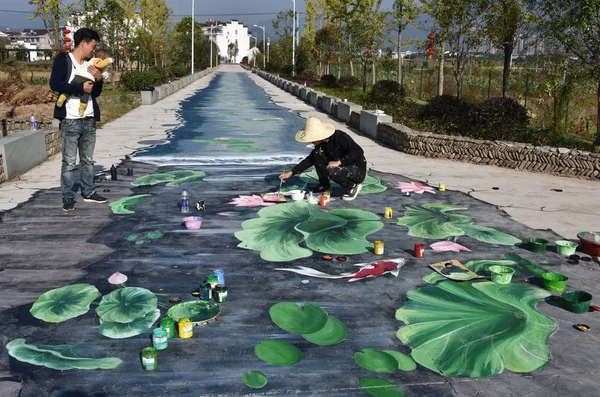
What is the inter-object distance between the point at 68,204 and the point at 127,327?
3770mm

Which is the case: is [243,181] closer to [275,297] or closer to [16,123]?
[275,297]

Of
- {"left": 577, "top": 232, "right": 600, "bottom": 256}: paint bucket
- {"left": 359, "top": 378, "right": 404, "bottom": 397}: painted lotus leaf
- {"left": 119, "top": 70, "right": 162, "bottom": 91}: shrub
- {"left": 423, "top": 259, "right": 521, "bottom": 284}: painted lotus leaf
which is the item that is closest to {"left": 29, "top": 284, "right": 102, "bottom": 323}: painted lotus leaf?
{"left": 359, "top": 378, "right": 404, "bottom": 397}: painted lotus leaf

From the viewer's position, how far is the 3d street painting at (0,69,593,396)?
390 cm

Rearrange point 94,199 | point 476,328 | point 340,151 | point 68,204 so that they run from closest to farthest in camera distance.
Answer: point 476,328, point 68,204, point 94,199, point 340,151

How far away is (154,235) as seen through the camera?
6.81m

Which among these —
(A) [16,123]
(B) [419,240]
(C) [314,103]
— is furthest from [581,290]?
(C) [314,103]

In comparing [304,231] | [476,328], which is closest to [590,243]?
[476,328]

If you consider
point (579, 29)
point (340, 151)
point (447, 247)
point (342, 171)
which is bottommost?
point (447, 247)

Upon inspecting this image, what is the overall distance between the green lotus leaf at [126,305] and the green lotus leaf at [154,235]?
1527mm

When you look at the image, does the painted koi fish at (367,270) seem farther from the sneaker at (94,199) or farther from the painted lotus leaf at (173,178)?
the painted lotus leaf at (173,178)

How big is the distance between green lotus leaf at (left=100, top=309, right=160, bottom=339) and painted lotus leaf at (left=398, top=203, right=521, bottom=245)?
3.61 m

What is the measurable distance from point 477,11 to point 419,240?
Result: 13.8 meters

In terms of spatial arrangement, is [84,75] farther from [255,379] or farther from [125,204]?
[255,379]

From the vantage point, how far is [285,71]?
58.9m
